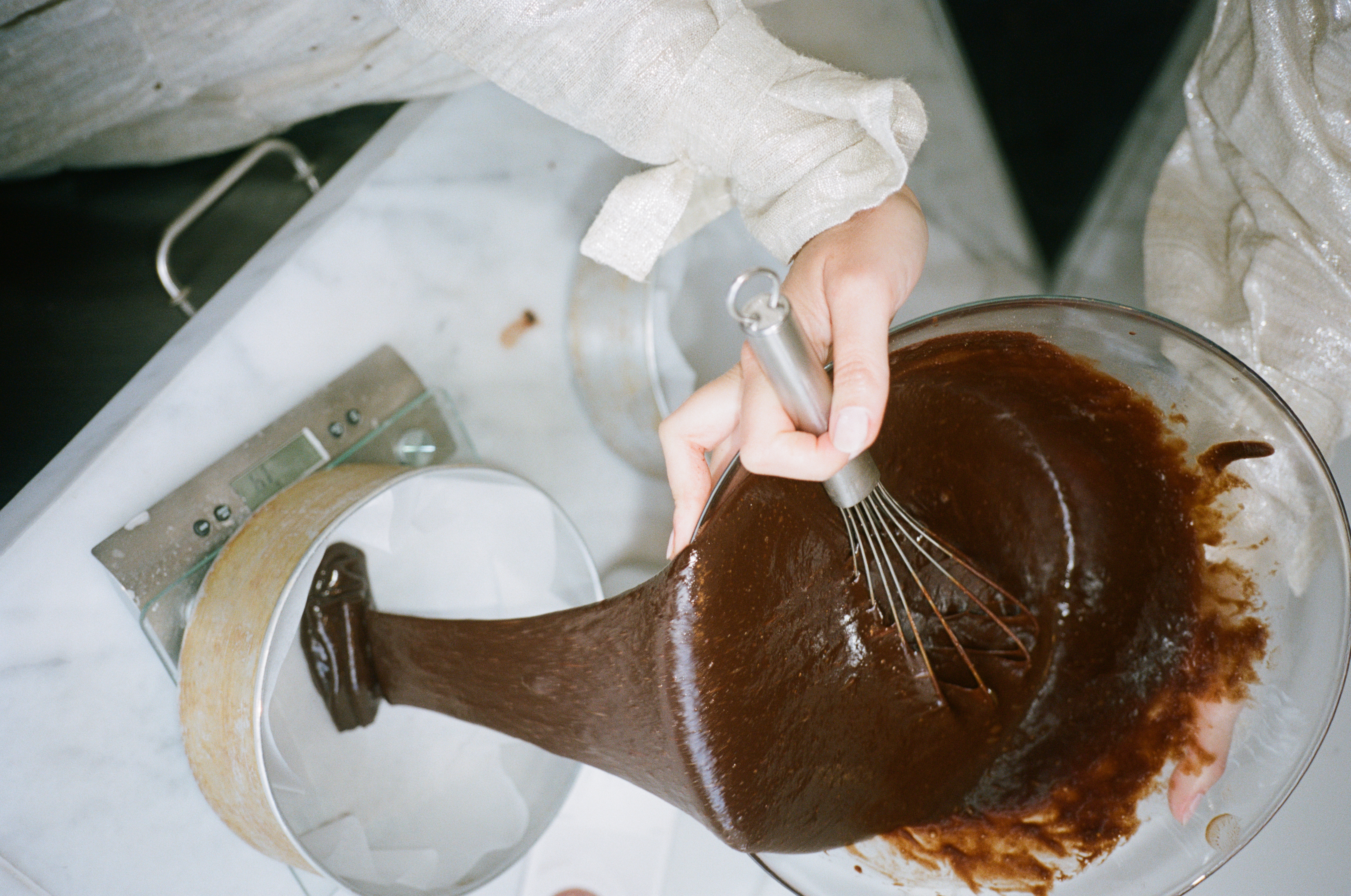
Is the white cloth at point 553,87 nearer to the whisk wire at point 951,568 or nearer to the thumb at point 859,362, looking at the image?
the thumb at point 859,362

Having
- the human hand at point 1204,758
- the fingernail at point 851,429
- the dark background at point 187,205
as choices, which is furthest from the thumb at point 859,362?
the dark background at point 187,205

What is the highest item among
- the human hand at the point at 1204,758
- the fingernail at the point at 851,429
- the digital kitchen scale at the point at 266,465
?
the fingernail at the point at 851,429

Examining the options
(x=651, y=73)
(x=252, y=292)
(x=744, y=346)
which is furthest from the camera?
(x=252, y=292)

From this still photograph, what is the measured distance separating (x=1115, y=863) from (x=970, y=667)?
0.14 m

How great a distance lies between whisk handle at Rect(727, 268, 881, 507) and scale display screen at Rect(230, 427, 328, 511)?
0.43 meters

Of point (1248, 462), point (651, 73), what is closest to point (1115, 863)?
point (1248, 462)

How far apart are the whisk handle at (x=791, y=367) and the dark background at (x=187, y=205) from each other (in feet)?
2.06

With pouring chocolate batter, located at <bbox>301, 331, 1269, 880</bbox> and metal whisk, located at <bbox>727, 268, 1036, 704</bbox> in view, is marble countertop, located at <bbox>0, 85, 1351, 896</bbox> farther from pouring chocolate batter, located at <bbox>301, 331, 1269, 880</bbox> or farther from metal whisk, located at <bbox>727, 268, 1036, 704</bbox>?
metal whisk, located at <bbox>727, 268, 1036, 704</bbox>

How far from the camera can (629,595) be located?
508mm

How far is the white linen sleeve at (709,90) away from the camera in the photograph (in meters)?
0.56

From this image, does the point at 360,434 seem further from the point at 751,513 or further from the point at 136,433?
the point at 751,513

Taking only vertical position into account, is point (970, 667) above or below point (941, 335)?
below

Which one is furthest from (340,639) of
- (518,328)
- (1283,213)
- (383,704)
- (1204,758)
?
(1283,213)

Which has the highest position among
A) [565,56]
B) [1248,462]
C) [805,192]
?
[565,56]
